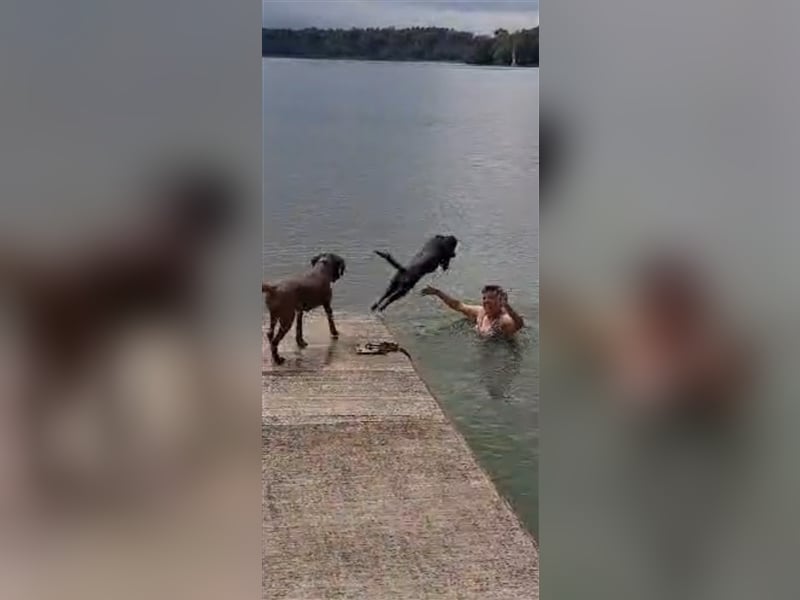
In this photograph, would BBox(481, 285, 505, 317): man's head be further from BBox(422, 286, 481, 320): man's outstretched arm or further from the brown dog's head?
the brown dog's head

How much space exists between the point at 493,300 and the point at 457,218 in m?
0.14

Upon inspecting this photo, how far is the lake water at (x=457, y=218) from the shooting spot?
4.69ft

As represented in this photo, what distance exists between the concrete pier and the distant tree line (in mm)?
425

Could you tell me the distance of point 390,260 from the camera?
1.43 metres
